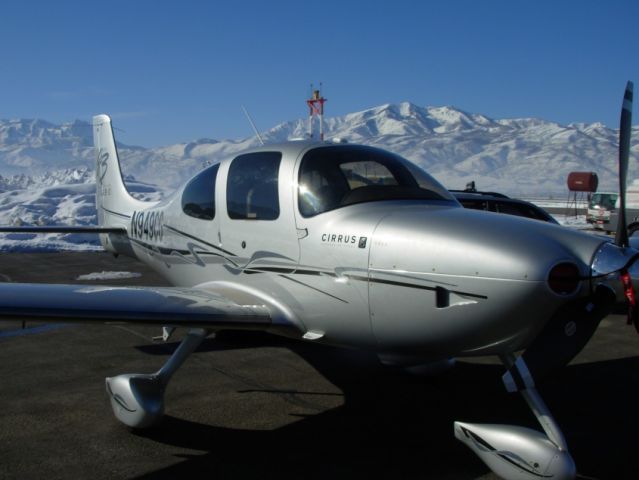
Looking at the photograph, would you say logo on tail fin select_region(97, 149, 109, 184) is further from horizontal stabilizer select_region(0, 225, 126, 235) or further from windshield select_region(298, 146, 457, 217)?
windshield select_region(298, 146, 457, 217)

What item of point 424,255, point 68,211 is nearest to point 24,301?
point 424,255

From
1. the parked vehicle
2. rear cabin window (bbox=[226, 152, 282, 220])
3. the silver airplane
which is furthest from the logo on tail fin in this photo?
the parked vehicle

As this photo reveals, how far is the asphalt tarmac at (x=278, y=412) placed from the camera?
4188mm

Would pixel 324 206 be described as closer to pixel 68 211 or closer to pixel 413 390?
pixel 413 390

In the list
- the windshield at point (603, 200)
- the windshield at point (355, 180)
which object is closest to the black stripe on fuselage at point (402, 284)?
the windshield at point (355, 180)

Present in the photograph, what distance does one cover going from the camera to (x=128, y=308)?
445cm

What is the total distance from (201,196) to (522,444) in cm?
366

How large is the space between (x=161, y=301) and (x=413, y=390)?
254cm

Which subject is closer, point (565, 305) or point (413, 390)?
point (565, 305)

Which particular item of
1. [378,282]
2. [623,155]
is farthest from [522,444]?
[623,155]

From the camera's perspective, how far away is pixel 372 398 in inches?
220

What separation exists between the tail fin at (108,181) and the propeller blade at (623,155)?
20.2 feet

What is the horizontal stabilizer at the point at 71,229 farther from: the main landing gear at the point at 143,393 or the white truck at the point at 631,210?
the white truck at the point at 631,210

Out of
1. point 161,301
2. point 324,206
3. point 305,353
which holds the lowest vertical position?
point 305,353
